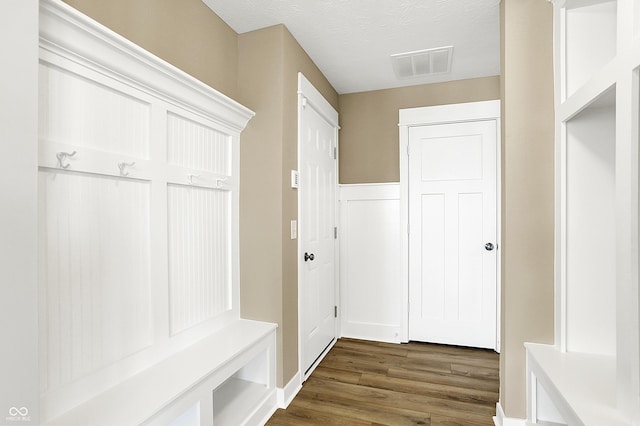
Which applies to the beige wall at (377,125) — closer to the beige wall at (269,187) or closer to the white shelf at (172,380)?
the beige wall at (269,187)

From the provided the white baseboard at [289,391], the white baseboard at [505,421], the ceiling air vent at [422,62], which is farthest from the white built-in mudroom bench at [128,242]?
the ceiling air vent at [422,62]

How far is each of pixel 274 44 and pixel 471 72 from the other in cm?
182

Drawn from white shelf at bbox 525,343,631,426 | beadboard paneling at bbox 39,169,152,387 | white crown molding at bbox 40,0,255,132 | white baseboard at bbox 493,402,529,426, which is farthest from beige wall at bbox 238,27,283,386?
white shelf at bbox 525,343,631,426

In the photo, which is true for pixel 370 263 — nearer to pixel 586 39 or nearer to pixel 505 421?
pixel 505 421

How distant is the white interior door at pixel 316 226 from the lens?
240cm

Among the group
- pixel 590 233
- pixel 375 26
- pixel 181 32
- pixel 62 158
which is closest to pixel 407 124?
pixel 375 26

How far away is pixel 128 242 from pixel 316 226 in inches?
60.1

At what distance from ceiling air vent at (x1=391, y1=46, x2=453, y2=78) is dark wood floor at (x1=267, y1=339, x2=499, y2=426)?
8.26ft

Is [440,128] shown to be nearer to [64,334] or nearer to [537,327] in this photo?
[537,327]

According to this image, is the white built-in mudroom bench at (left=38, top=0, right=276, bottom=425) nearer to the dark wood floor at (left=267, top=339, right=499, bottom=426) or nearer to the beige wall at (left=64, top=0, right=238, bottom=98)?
the beige wall at (left=64, top=0, right=238, bottom=98)

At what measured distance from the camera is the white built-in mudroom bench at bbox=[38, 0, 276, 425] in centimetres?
112

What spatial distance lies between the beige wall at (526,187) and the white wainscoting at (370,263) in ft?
4.58

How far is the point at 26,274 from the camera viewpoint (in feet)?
2.84

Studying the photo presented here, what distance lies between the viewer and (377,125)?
3268 mm
